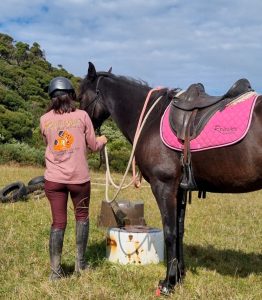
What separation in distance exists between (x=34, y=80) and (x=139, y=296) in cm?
4410

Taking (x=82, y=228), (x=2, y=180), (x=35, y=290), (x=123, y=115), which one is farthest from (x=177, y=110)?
(x=2, y=180)

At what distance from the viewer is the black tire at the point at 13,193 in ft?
30.0

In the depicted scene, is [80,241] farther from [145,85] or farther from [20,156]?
[20,156]

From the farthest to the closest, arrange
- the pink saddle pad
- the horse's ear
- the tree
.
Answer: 1. the tree
2. the horse's ear
3. the pink saddle pad

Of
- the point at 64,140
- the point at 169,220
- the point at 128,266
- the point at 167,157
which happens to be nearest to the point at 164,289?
the point at 169,220

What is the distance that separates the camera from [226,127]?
4035 mm

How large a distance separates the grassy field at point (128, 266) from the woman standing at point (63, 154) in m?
0.43

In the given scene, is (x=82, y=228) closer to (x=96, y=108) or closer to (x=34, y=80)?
(x=96, y=108)

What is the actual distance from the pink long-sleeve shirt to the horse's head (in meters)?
0.51

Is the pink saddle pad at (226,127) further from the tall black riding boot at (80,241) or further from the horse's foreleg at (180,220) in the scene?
the tall black riding boot at (80,241)

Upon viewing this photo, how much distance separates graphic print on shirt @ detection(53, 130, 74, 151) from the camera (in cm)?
448

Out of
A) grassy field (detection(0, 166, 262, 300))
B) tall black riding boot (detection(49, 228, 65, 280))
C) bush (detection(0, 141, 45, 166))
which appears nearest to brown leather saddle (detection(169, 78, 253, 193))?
grassy field (detection(0, 166, 262, 300))

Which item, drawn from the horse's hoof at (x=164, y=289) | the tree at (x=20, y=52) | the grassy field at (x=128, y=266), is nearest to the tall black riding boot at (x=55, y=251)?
the grassy field at (x=128, y=266)

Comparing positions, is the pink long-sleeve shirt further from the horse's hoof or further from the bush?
the bush
